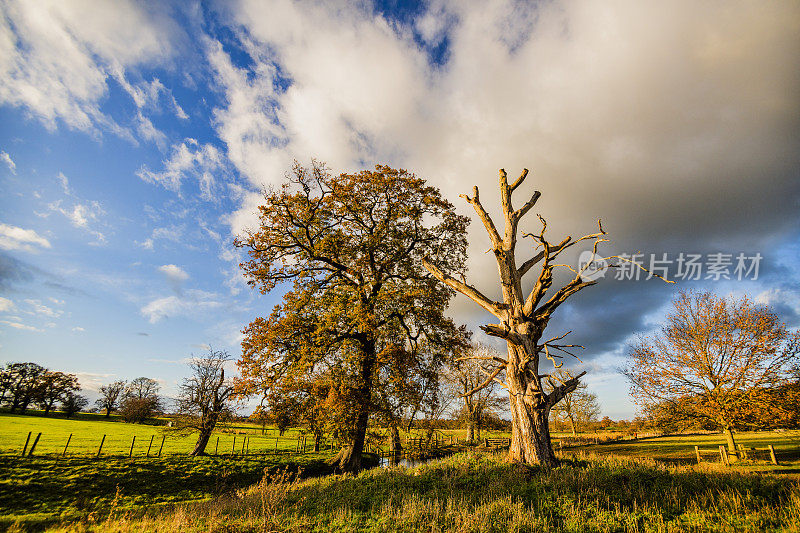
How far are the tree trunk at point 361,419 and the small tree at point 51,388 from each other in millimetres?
78516

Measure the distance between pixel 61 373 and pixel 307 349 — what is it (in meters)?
87.8

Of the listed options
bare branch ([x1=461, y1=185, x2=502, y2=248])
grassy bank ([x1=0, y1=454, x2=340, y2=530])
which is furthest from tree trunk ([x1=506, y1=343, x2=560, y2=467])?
grassy bank ([x1=0, y1=454, x2=340, y2=530])

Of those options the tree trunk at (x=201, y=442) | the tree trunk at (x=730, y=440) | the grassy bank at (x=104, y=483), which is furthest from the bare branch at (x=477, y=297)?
the tree trunk at (x=201, y=442)

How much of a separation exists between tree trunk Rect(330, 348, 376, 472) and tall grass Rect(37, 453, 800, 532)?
201 inches

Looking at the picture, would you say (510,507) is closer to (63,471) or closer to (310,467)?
(310,467)

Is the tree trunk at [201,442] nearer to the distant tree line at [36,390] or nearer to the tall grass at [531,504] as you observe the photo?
the tall grass at [531,504]

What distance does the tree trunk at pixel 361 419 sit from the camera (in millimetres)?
15648

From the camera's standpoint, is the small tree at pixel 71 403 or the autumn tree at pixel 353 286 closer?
the autumn tree at pixel 353 286

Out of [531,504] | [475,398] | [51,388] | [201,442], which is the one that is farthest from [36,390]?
[531,504]

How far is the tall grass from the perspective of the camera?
238 inches

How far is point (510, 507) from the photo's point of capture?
22.2 feet

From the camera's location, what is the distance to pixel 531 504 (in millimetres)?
6977

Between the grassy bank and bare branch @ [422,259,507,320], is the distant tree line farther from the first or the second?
bare branch @ [422,259,507,320]

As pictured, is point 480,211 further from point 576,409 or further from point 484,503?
point 576,409
